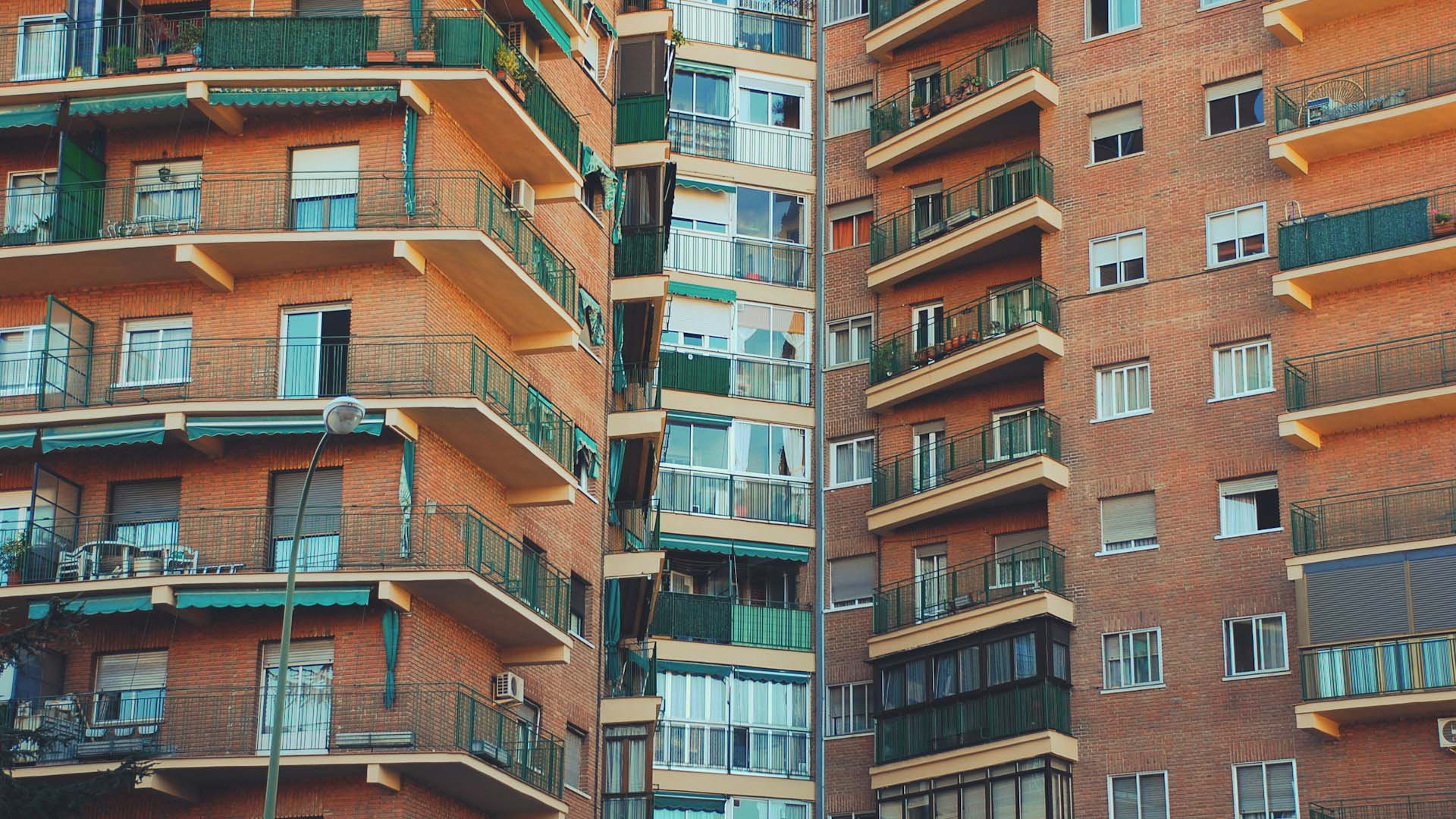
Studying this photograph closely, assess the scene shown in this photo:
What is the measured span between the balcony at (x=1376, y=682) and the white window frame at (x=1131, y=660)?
3.57 m

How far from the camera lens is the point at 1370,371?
49188 mm

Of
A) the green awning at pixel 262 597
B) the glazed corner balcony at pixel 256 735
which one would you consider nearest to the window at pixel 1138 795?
the glazed corner balcony at pixel 256 735

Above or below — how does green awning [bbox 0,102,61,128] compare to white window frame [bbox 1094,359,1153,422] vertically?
above

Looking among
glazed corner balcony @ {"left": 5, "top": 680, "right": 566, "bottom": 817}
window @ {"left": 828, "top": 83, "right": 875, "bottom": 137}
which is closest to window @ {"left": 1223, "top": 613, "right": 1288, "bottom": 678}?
glazed corner balcony @ {"left": 5, "top": 680, "right": 566, "bottom": 817}

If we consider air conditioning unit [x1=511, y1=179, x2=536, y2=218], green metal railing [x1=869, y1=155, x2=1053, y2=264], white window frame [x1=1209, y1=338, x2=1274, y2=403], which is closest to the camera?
air conditioning unit [x1=511, y1=179, x2=536, y2=218]

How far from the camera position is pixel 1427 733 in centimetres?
4628

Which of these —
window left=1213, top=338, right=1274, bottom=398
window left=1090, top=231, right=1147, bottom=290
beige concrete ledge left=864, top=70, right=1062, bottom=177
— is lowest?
window left=1213, top=338, right=1274, bottom=398

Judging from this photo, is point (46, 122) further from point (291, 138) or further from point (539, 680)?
point (539, 680)

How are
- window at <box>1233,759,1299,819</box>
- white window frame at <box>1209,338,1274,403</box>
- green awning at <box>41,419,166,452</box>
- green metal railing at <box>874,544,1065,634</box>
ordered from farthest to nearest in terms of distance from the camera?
green metal railing at <box>874,544,1065,634</box>
white window frame at <box>1209,338,1274,403</box>
window at <box>1233,759,1299,819</box>
green awning at <box>41,419,166,452</box>

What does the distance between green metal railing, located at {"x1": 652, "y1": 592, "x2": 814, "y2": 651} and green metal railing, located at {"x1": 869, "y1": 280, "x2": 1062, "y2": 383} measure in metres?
6.30

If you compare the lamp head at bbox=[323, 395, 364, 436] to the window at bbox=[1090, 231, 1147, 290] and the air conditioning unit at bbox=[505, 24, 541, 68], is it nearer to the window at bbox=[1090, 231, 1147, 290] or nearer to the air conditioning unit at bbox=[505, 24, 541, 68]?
the air conditioning unit at bbox=[505, 24, 541, 68]

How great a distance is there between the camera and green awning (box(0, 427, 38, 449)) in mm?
41188

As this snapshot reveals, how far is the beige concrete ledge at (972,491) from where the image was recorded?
53000 millimetres

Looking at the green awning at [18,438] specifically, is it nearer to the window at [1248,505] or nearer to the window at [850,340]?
the window at [850,340]
